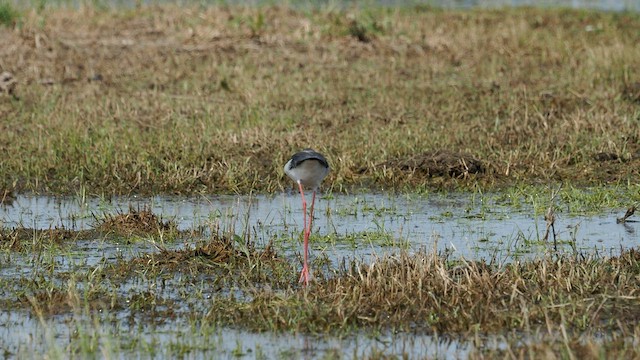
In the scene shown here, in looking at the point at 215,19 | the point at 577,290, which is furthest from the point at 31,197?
the point at 215,19

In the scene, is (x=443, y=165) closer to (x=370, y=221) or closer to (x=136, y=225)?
(x=370, y=221)

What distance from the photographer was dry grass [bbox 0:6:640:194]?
9609mm

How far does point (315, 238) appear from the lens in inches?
304

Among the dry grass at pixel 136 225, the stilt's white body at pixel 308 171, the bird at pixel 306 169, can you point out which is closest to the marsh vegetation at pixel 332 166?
the dry grass at pixel 136 225

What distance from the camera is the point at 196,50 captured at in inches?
570

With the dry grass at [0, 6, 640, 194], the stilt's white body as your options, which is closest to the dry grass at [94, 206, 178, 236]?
the stilt's white body

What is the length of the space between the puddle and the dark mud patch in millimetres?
361

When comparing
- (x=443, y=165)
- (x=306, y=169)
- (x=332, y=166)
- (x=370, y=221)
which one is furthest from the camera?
(x=332, y=166)

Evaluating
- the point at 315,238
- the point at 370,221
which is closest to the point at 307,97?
the point at 370,221

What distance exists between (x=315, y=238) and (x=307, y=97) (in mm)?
4577

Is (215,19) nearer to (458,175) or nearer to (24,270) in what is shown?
(458,175)

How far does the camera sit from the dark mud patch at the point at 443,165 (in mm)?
9398

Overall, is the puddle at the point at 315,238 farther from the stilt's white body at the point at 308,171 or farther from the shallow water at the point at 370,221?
the stilt's white body at the point at 308,171

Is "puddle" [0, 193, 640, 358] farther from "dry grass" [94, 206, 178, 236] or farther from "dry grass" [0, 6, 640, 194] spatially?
"dry grass" [0, 6, 640, 194]
